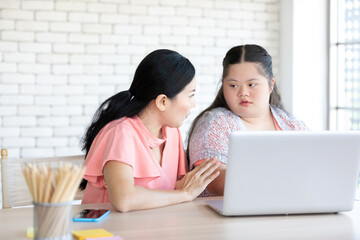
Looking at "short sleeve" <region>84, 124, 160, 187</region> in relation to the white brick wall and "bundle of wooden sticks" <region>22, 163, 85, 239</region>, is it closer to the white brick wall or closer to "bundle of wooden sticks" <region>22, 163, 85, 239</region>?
"bundle of wooden sticks" <region>22, 163, 85, 239</region>

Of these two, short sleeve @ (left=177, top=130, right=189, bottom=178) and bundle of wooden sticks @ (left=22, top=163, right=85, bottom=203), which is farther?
short sleeve @ (left=177, top=130, right=189, bottom=178)

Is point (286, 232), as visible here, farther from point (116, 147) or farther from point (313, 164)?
point (116, 147)

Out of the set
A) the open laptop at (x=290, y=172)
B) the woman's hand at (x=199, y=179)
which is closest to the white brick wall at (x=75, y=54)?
the woman's hand at (x=199, y=179)

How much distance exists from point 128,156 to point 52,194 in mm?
793

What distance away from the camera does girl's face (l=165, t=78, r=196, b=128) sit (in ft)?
7.88

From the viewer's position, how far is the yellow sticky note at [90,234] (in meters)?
1.68

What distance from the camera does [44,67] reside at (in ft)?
14.9

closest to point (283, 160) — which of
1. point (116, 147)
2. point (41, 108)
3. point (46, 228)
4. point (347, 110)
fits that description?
point (116, 147)

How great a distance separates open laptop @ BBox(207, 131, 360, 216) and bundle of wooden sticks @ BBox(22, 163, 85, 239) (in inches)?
24.9

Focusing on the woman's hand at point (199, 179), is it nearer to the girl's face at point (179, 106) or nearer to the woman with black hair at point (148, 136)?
the woman with black hair at point (148, 136)

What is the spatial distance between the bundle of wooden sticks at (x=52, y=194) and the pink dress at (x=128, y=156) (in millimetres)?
729

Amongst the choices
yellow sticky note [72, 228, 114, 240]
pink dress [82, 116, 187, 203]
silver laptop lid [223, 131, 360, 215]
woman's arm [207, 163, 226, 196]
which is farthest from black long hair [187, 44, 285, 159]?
yellow sticky note [72, 228, 114, 240]

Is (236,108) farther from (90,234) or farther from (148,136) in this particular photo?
(90,234)

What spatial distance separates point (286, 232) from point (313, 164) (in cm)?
27
